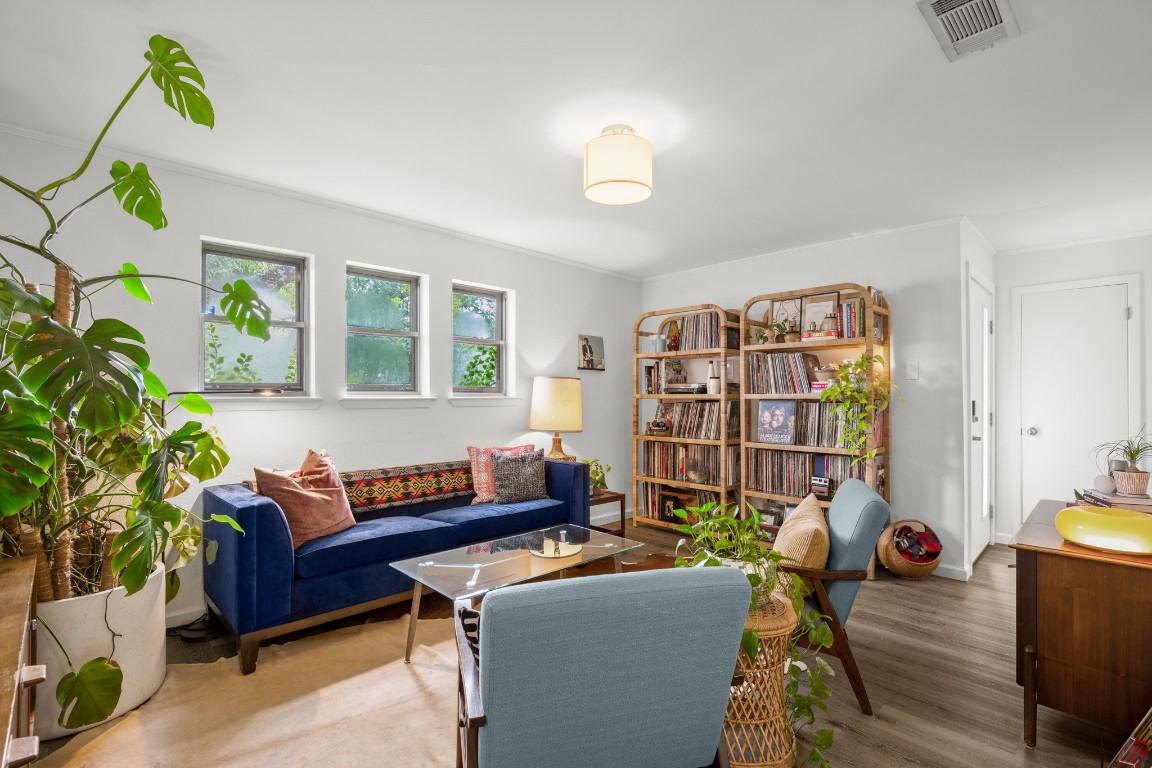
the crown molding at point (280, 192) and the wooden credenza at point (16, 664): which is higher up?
the crown molding at point (280, 192)

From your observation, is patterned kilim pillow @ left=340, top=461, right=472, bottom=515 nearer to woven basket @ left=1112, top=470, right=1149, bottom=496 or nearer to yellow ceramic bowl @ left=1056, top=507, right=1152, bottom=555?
yellow ceramic bowl @ left=1056, top=507, right=1152, bottom=555

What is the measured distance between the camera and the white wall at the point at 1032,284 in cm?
404

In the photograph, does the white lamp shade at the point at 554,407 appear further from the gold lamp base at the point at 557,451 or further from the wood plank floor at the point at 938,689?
the wood plank floor at the point at 938,689

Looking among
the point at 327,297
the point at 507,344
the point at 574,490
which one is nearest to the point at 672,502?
the point at 574,490

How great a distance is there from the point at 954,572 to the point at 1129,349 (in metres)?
2.06

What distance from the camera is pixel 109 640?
2.14 metres

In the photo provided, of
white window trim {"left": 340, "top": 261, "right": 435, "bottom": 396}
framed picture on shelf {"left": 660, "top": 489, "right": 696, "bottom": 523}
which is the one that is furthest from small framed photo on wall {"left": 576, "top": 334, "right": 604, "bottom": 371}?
white window trim {"left": 340, "top": 261, "right": 435, "bottom": 396}

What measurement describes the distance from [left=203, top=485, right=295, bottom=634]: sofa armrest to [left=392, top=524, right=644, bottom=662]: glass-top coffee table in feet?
1.71

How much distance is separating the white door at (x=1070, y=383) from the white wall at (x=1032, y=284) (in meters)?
0.04

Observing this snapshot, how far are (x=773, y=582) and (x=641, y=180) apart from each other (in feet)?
5.46

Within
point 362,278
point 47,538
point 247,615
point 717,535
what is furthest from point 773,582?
point 362,278

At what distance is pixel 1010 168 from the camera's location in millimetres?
3025

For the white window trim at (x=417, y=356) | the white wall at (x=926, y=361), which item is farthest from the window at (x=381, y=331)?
the white wall at (x=926, y=361)

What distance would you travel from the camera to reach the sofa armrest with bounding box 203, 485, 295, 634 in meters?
2.53
